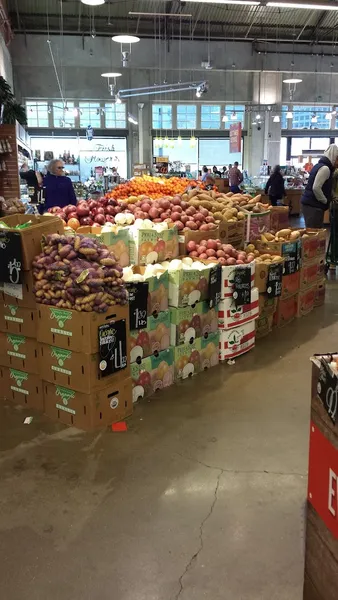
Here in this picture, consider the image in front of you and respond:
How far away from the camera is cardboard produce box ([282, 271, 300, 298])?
5.44 metres

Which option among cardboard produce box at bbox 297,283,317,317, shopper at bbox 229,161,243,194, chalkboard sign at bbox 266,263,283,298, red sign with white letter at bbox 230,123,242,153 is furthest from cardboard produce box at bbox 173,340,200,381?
red sign with white letter at bbox 230,123,242,153

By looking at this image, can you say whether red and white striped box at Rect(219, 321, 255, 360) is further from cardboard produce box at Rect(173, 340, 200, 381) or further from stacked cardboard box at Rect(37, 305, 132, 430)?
stacked cardboard box at Rect(37, 305, 132, 430)

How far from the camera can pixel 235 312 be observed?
4410mm

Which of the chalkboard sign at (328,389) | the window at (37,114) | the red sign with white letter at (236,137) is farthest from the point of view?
the window at (37,114)

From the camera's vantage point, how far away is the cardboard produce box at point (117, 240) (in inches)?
151

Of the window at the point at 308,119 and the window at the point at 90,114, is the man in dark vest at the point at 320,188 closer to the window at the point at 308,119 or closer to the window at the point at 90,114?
the window at the point at 90,114

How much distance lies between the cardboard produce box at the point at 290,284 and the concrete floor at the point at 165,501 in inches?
69.5

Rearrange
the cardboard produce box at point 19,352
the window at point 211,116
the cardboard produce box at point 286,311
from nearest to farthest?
1. the cardboard produce box at point 19,352
2. the cardboard produce box at point 286,311
3. the window at point 211,116

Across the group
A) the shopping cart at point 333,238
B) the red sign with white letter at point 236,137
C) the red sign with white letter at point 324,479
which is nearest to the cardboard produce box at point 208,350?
the red sign with white letter at point 324,479

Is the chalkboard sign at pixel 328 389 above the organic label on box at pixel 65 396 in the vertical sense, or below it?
above

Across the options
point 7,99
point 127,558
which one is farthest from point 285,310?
point 7,99

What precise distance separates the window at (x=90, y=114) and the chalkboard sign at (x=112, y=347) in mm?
17341

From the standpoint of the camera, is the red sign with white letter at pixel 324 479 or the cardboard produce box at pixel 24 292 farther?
the cardboard produce box at pixel 24 292

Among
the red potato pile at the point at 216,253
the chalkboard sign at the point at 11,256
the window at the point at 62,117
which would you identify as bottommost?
the red potato pile at the point at 216,253
